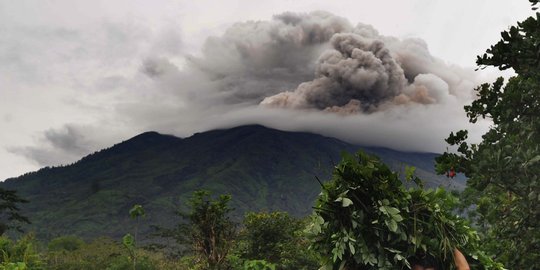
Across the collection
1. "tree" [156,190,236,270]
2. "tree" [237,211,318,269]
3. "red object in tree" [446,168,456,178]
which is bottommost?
"tree" [237,211,318,269]

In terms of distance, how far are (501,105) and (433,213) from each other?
7.50m

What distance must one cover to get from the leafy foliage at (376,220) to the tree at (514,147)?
17.8 ft

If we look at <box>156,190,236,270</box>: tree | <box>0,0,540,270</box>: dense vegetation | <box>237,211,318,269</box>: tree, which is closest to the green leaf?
<box>0,0,540,270</box>: dense vegetation

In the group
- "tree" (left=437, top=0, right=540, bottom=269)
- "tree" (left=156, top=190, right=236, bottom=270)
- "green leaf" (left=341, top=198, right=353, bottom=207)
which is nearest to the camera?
"green leaf" (left=341, top=198, right=353, bottom=207)

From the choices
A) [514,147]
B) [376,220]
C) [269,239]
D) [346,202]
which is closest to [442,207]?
[376,220]

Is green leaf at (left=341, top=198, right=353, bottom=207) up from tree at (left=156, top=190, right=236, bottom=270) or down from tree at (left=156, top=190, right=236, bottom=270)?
up

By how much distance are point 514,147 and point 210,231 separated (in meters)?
12.9

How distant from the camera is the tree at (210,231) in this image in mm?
19698

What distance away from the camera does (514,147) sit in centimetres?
1129

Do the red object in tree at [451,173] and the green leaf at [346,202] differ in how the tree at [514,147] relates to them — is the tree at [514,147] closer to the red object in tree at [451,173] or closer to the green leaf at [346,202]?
the red object in tree at [451,173]

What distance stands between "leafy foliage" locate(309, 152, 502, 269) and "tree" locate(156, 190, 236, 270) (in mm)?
13928

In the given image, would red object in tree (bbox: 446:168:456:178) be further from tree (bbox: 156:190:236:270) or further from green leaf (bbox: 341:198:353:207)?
tree (bbox: 156:190:236:270)

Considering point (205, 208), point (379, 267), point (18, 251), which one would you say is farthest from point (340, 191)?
point (18, 251)

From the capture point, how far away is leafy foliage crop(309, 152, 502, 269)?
562 centimetres
